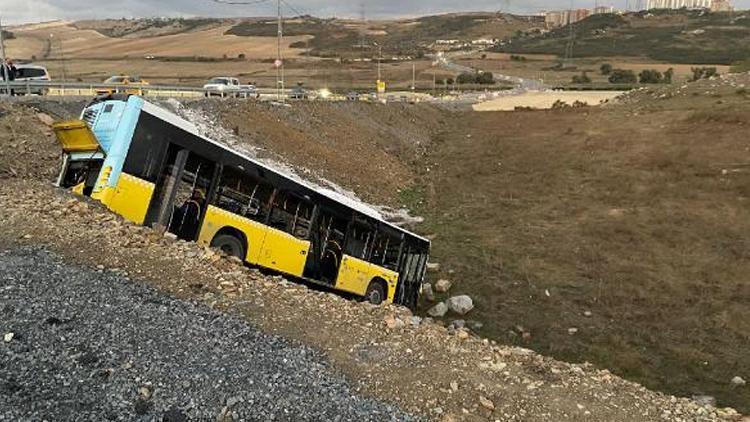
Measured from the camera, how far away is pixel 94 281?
961 centimetres

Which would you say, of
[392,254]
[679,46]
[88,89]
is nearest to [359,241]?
[392,254]

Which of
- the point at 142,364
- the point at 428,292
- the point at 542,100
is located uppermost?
the point at 142,364

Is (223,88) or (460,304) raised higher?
(223,88)

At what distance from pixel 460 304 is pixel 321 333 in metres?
8.75

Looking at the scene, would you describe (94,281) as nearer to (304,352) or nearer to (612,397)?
(304,352)

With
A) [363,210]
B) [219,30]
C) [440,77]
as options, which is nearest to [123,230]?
[363,210]

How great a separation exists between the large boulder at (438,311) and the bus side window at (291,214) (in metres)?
4.55

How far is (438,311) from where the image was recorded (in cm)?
1692

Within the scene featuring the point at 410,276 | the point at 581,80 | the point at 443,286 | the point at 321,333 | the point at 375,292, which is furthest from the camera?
the point at 581,80

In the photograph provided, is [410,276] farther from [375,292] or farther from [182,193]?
[182,193]

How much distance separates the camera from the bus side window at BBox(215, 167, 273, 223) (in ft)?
43.5

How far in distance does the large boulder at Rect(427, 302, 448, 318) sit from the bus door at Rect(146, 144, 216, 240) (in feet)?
22.9

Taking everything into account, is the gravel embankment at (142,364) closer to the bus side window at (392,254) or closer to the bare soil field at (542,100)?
the bus side window at (392,254)

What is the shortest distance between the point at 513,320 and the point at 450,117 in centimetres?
5688
